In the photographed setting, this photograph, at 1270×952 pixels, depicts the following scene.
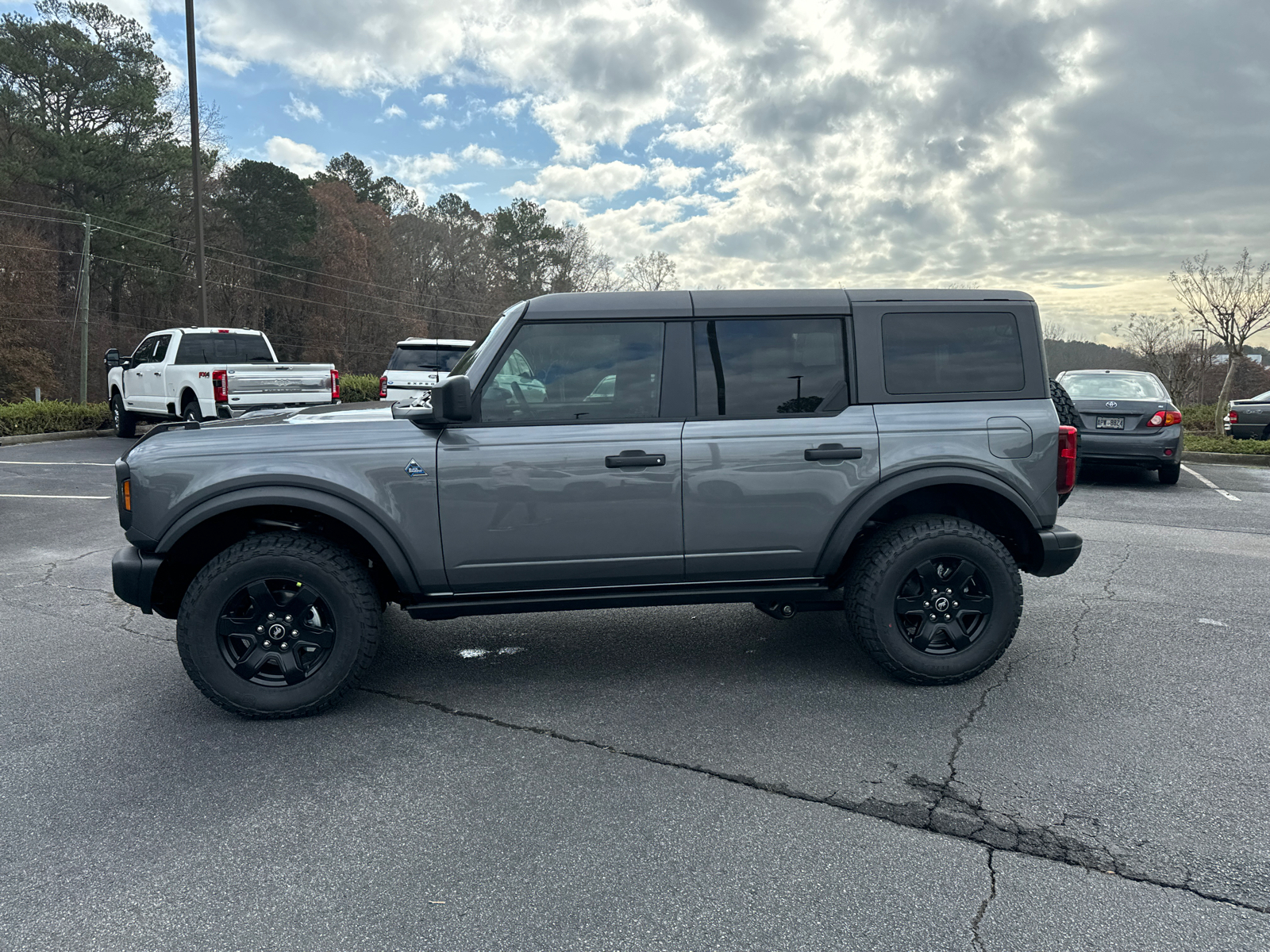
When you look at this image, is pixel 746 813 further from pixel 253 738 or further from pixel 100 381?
pixel 100 381

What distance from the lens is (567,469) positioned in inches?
151

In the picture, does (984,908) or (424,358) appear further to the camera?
(424,358)

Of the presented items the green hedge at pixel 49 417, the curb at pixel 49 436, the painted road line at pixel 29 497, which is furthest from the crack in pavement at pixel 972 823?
the green hedge at pixel 49 417

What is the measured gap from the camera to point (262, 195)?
153 feet

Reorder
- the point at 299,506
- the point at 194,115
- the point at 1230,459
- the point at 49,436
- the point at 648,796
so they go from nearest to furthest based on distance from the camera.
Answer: the point at 648,796, the point at 299,506, the point at 1230,459, the point at 49,436, the point at 194,115

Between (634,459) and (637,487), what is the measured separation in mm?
133

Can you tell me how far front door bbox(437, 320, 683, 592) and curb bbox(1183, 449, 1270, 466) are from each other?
1505 centimetres

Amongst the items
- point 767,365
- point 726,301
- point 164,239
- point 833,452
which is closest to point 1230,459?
point 833,452

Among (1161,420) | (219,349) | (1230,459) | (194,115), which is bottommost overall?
(1230,459)

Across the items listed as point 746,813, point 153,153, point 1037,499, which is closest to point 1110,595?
point 1037,499

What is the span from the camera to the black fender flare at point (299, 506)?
3684 mm

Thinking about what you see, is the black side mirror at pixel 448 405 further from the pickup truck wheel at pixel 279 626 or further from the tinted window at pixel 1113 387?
the tinted window at pixel 1113 387

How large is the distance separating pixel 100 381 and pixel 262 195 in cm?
1353

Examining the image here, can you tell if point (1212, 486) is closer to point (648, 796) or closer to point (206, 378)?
point (648, 796)
